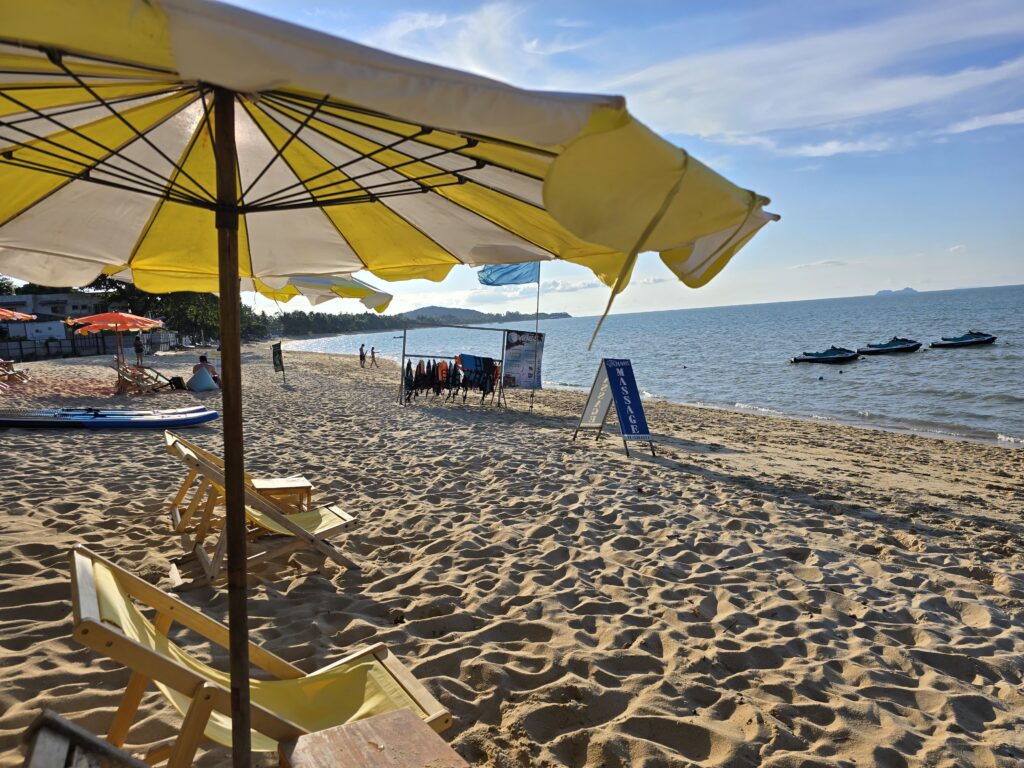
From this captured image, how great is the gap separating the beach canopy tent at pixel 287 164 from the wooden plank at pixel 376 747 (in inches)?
7.1

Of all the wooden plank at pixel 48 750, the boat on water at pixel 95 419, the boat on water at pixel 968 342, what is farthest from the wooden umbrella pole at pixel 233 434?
the boat on water at pixel 968 342

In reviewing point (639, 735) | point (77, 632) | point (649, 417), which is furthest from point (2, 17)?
point (649, 417)

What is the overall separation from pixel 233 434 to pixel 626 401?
7307 mm

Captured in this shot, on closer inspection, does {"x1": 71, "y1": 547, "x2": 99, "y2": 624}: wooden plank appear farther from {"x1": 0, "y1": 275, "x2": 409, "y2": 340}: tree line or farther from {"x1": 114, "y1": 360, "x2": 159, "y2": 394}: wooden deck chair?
{"x1": 114, "y1": 360, "x2": 159, "y2": 394}: wooden deck chair

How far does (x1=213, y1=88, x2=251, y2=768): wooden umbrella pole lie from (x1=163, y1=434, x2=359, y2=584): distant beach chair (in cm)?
210

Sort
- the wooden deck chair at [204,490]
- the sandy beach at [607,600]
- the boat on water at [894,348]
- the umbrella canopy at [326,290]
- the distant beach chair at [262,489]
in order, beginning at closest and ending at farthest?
the sandy beach at [607,600], the wooden deck chair at [204,490], the distant beach chair at [262,489], the umbrella canopy at [326,290], the boat on water at [894,348]

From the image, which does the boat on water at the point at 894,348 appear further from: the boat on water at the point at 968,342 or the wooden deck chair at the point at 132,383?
the wooden deck chair at the point at 132,383

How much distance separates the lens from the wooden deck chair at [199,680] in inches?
63.4

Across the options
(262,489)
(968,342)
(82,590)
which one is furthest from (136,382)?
(968,342)

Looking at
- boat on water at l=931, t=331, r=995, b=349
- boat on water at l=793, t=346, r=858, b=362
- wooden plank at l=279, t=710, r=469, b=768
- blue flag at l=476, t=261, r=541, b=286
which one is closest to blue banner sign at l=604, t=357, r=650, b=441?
blue flag at l=476, t=261, r=541, b=286

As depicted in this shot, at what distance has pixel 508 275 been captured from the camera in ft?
45.9

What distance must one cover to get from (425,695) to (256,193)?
260cm

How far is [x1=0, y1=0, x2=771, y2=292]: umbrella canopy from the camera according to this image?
114 centimetres

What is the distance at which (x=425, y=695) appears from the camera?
2.19 m
